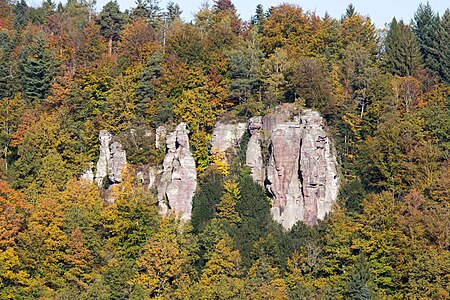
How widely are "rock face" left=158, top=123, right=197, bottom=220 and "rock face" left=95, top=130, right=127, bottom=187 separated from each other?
302 centimetres

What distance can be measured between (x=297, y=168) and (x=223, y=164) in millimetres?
4802

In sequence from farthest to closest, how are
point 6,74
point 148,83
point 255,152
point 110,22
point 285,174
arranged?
1. point 110,22
2. point 6,74
3. point 148,83
4. point 255,152
5. point 285,174

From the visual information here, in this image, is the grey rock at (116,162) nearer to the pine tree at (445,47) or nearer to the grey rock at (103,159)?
the grey rock at (103,159)

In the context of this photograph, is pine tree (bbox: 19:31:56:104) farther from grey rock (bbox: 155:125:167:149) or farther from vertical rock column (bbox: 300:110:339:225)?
vertical rock column (bbox: 300:110:339:225)

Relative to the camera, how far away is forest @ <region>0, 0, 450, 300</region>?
45719mm

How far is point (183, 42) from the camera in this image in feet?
198

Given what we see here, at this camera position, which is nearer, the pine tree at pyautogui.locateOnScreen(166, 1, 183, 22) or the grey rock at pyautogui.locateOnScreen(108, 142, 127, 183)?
the grey rock at pyautogui.locateOnScreen(108, 142, 127, 183)

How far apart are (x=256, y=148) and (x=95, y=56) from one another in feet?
59.7

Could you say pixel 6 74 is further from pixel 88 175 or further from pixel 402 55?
pixel 402 55

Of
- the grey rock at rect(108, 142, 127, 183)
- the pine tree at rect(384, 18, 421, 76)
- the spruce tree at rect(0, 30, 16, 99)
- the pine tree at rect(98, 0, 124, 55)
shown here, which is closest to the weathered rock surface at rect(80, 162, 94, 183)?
the grey rock at rect(108, 142, 127, 183)

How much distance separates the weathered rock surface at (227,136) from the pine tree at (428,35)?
1510cm

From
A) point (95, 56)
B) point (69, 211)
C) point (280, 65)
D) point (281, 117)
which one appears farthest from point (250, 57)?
point (69, 211)

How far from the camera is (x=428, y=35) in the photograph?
63.6m

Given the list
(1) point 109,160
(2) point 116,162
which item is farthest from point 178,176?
(1) point 109,160
